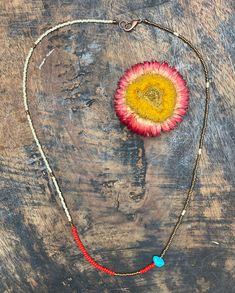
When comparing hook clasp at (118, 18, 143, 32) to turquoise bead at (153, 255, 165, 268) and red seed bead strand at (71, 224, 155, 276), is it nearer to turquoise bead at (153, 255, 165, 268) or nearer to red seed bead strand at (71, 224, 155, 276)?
red seed bead strand at (71, 224, 155, 276)

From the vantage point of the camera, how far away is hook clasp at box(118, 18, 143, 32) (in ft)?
7.47

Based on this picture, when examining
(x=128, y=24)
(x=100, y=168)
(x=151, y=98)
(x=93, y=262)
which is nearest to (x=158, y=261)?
(x=93, y=262)

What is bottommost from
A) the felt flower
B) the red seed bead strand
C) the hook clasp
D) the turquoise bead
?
the red seed bead strand

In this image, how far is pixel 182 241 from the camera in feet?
7.39

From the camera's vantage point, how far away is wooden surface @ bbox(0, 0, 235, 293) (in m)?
2.20

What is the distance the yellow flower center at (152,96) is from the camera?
7.36ft

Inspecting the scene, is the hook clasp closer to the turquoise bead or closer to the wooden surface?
the wooden surface

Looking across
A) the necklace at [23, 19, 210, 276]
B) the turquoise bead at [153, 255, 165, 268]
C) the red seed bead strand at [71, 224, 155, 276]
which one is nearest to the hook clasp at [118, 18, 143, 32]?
the necklace at [23, 19, 210, 276]

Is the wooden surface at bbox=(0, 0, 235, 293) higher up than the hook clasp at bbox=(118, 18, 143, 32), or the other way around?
the hook clasp at bbox=(118, 18, 143, 32)

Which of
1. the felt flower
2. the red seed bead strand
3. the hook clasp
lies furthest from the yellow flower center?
the red seed bead strand

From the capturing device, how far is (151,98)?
225 cm

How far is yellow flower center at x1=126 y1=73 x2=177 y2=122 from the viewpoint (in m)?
2.24

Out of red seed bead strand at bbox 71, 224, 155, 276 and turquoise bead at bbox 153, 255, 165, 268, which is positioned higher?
turquoise bead at bbox 153, 255, 165, 268

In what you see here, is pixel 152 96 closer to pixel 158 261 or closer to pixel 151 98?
pixel 151 98
